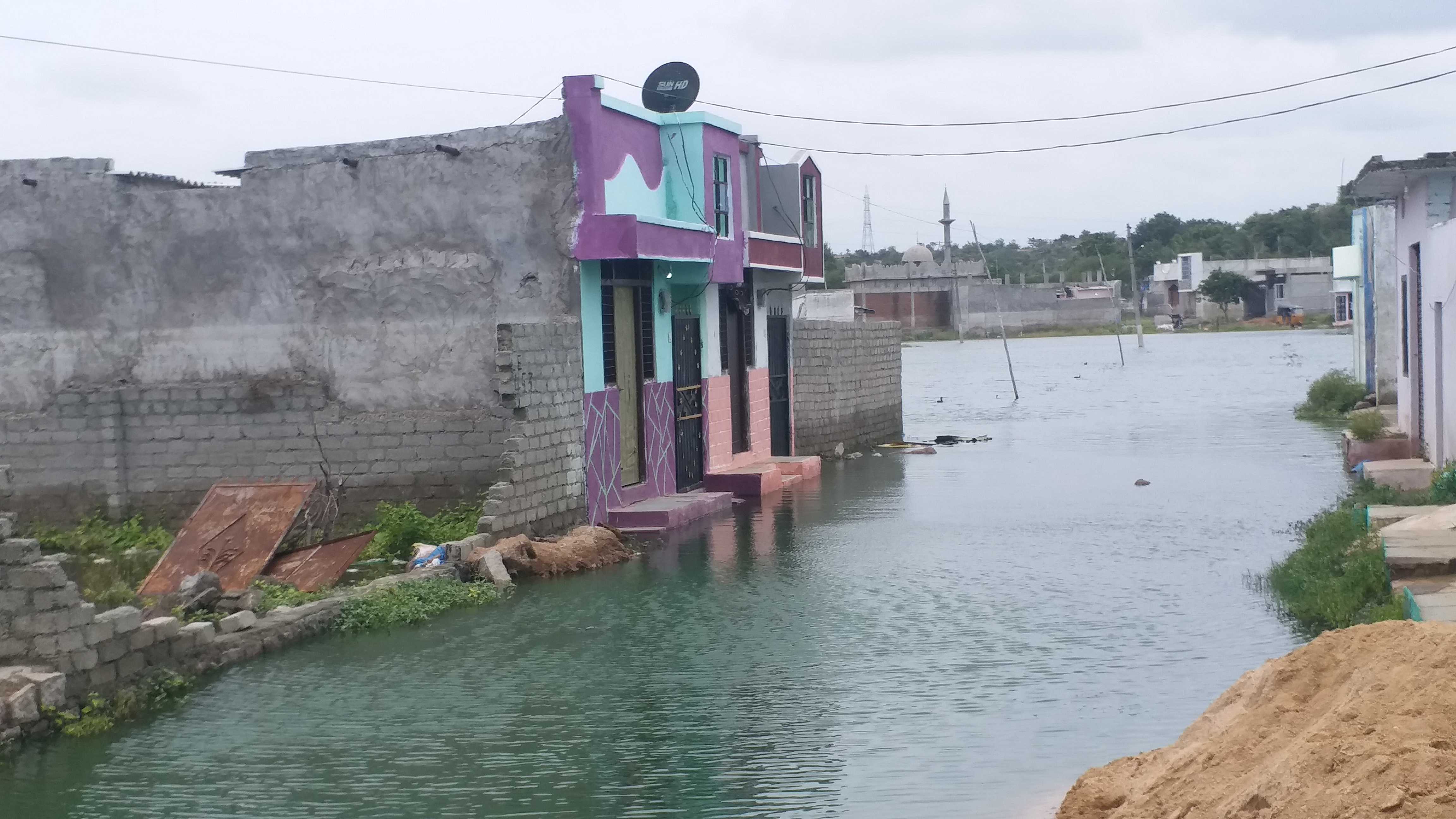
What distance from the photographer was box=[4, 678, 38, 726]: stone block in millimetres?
8859

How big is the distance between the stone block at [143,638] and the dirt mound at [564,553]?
4637 mm

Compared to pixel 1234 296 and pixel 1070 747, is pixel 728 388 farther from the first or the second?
pixel 1234 296

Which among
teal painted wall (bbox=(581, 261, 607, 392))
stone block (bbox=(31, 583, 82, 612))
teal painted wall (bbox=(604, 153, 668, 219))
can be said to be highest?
teal painted wall (bbox=(604, 153, 668, 219))

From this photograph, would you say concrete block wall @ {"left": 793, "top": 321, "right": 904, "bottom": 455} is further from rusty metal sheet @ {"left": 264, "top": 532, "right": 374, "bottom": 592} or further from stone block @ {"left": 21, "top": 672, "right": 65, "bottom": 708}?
stone block @ {"left": 21, "top": 672, "right": 65, "bottom": 708}

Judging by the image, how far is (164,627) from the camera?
404 inches

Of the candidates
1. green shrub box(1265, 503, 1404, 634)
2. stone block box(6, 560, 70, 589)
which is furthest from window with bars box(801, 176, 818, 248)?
stone block box(6, 560, 70, 589)

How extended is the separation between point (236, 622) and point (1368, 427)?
56.1 feet

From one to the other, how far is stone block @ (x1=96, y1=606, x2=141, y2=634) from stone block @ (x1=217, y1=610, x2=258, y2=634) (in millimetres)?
1394

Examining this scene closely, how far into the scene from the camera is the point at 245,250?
17297 mm

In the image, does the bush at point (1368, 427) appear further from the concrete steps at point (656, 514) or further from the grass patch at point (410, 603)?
the grass patch at point (410, 603)

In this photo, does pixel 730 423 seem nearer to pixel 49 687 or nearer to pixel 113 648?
pixel 113 648

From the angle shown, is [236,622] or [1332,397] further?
[1332,397]

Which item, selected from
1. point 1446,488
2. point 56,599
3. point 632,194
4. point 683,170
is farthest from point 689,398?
point 56,599

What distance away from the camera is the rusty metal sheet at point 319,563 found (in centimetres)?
1376
